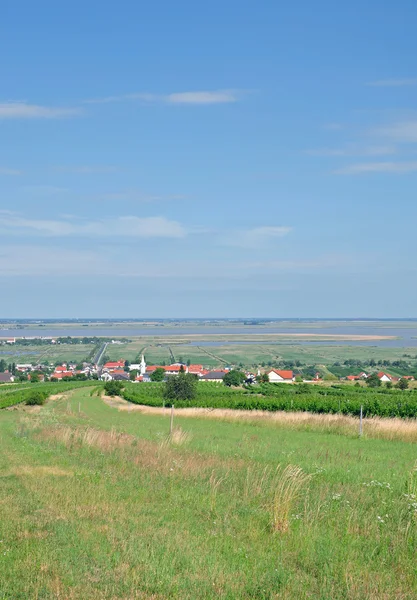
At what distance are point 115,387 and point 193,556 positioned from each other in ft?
250

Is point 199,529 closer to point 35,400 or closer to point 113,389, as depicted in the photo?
point 35,400

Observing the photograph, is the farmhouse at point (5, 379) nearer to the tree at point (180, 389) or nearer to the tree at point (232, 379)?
the tree at point (232, 379)

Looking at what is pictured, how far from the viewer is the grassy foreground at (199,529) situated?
24.0 ft

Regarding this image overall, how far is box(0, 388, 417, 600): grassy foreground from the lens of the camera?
7301 millimetres

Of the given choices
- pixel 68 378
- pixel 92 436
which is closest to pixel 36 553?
pixel 92 436

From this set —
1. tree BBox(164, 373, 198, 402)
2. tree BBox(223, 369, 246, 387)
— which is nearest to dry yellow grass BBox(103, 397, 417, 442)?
tree BBox(164, 373, 198, 402)

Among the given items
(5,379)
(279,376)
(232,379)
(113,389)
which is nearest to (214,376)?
(279,376)

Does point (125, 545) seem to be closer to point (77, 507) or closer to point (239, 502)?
point (77, 507)

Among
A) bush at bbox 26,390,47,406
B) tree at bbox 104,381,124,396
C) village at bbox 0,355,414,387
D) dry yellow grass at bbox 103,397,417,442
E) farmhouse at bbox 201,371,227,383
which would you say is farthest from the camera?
farmhouse at bbox 201,371,227,383

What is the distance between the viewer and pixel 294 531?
9367 mm

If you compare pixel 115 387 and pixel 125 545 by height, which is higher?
pixel 125 545

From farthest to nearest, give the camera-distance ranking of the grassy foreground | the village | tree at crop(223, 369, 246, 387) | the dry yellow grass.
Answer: the village
tree at crop(223, 369, 246, 387)
the dry yellow grass
the grassy foreground

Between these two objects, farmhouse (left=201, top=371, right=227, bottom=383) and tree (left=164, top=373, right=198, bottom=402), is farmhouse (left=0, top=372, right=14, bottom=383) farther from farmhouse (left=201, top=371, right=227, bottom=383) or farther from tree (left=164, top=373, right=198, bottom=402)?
tree (left=164, top=373, right=198, bottom=402)

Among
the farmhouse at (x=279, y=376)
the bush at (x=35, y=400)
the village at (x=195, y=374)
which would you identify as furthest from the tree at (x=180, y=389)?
Answer: the farmhouse at (x=279, y=376)
